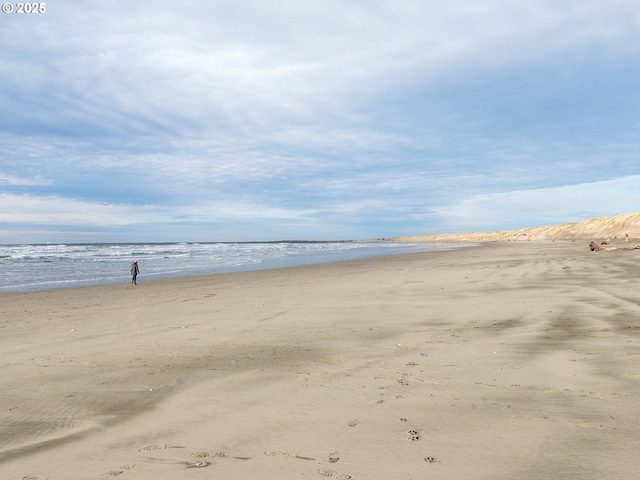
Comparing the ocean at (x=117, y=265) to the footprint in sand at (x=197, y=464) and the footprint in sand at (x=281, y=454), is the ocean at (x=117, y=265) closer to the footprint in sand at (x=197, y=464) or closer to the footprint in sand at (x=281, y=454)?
the footprint in sand at (x=197, y=464)

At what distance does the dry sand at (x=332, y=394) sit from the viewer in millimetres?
3416

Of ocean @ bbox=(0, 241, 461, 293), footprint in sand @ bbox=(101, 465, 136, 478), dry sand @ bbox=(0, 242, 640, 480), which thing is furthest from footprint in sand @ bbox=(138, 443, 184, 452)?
ocean @ bbox=(0, 241, 461, 293)

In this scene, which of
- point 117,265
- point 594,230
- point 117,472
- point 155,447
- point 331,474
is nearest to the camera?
point 331,474

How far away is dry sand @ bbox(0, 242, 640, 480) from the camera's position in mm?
3416

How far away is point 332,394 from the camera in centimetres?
500

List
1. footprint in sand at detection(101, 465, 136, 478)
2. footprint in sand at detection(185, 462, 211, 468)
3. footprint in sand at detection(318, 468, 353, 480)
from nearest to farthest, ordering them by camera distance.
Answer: footprint in sand at detection(318, 468, 353, 480) → footprint in sand at detection(101, 465, 136, 478) → footprint in sand at detection(185, 462, 211, 468)

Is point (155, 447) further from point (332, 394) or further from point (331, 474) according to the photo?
point (332, 394)

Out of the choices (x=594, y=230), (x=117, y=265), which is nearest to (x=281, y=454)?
(x=117, y=265)

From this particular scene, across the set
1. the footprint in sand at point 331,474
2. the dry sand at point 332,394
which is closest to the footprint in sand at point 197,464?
the dry sand at point 332,394

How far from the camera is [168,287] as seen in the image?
1977 centimetres

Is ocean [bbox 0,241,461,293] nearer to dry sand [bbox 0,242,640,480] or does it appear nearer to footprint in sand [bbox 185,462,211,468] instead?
dry sand [bbox 0,242,640,480]

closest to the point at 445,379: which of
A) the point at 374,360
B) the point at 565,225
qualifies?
the point at 374,360

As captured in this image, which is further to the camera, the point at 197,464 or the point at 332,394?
the point at 332,394

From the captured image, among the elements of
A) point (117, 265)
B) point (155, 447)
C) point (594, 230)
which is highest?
point (594, 230)
